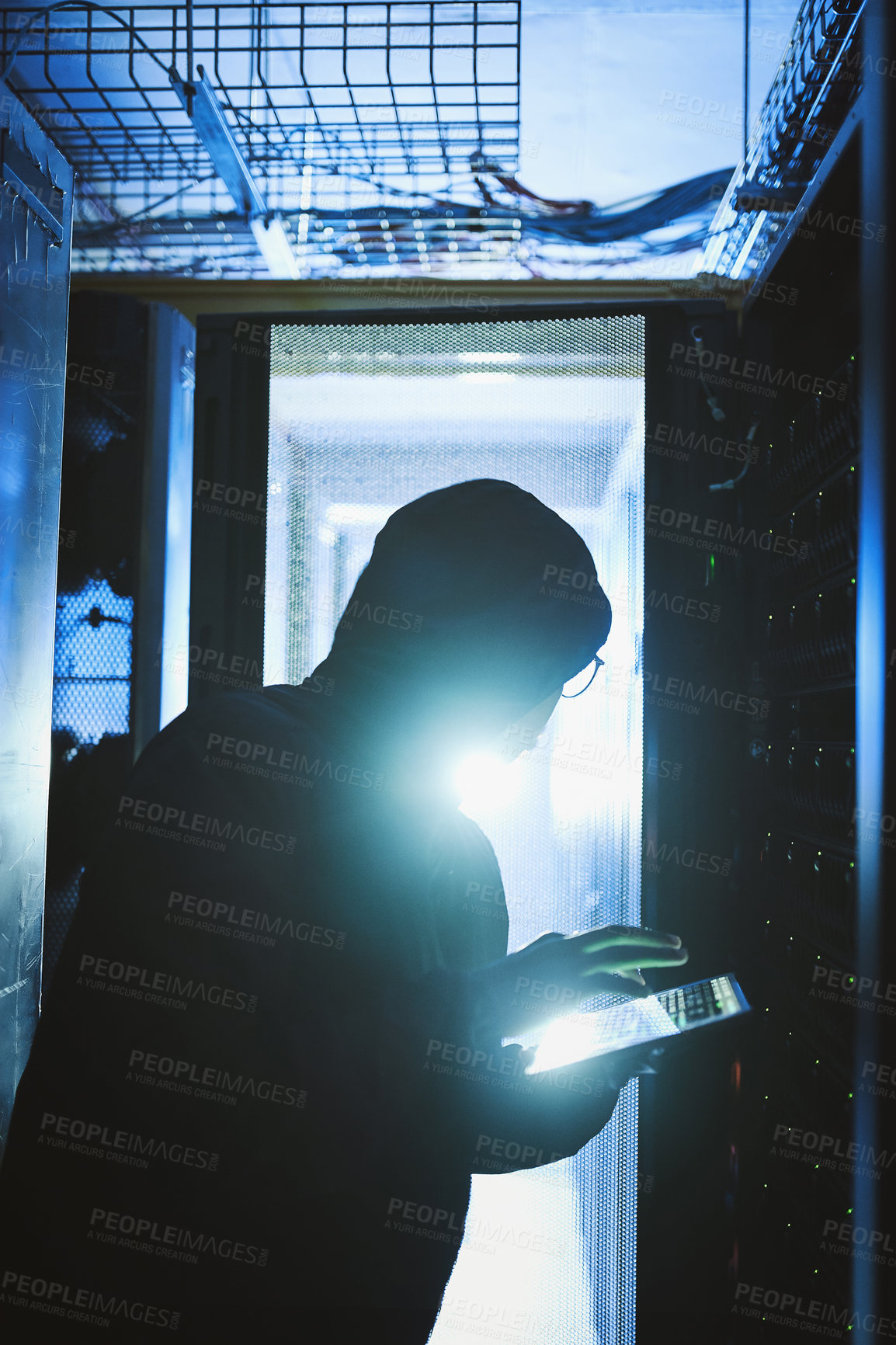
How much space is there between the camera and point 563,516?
1056mm

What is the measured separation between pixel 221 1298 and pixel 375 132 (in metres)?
1.73

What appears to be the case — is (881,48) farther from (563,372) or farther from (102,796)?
(102,796)

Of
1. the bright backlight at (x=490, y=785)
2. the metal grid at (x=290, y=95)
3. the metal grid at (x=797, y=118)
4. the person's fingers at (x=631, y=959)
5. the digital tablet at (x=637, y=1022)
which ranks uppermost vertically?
the metal grid at (x=290, y=95)

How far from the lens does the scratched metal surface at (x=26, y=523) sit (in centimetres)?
87

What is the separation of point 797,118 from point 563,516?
49cm

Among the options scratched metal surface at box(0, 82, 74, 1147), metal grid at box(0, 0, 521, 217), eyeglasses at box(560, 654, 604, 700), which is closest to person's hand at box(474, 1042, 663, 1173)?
eyeglasses at box(560, 654, 604, 700)

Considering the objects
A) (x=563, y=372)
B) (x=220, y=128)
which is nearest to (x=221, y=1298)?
(x=563, y=372)

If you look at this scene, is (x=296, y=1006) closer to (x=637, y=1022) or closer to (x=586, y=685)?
(x=637, y=1022)

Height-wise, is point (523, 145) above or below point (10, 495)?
above

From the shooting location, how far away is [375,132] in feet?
4.54

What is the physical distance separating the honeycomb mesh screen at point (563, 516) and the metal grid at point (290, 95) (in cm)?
48

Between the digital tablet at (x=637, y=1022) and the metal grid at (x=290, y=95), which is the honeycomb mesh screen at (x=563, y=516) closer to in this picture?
the digital tablet at (x=637, y=1022)

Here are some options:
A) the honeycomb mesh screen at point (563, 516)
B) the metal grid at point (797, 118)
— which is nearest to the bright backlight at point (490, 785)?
the honeycomb mesh screen at point (563, 516)

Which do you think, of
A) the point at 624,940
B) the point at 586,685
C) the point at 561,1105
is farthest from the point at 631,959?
the point at 586,685
